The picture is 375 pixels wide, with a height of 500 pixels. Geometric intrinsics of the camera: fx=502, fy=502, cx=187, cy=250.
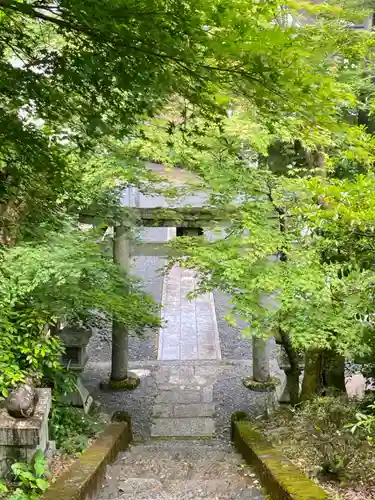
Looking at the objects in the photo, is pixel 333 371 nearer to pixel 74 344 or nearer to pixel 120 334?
pixel 74 344

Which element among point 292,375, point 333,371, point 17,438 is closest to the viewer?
point 17,438

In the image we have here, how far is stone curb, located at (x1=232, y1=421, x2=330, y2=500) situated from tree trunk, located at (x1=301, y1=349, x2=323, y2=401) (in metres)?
0.88

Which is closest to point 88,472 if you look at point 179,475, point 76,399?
point 179,475

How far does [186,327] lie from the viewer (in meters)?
12.4

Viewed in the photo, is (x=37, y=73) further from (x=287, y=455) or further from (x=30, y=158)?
(x=287, y=455)

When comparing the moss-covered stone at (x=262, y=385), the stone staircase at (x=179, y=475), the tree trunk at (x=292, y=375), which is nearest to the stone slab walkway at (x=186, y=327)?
the moss-covered stone at (x=262, y=385)

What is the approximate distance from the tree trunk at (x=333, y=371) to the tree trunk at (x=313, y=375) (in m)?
0.08

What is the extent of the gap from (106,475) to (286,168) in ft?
14.3

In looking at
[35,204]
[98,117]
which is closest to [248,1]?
[98,117]

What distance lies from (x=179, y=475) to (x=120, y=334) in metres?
4.10

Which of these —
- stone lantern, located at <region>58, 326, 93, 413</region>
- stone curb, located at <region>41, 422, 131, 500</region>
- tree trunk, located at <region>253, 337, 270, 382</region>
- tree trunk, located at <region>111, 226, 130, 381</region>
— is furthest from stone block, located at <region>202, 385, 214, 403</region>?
stone curb, located at <region>41, 422, 131, 500</region>

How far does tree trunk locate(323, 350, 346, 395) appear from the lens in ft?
20.8

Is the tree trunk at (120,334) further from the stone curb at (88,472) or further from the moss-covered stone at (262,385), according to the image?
the stone curb at (88,472)

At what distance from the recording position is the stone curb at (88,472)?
3799 millimetres
